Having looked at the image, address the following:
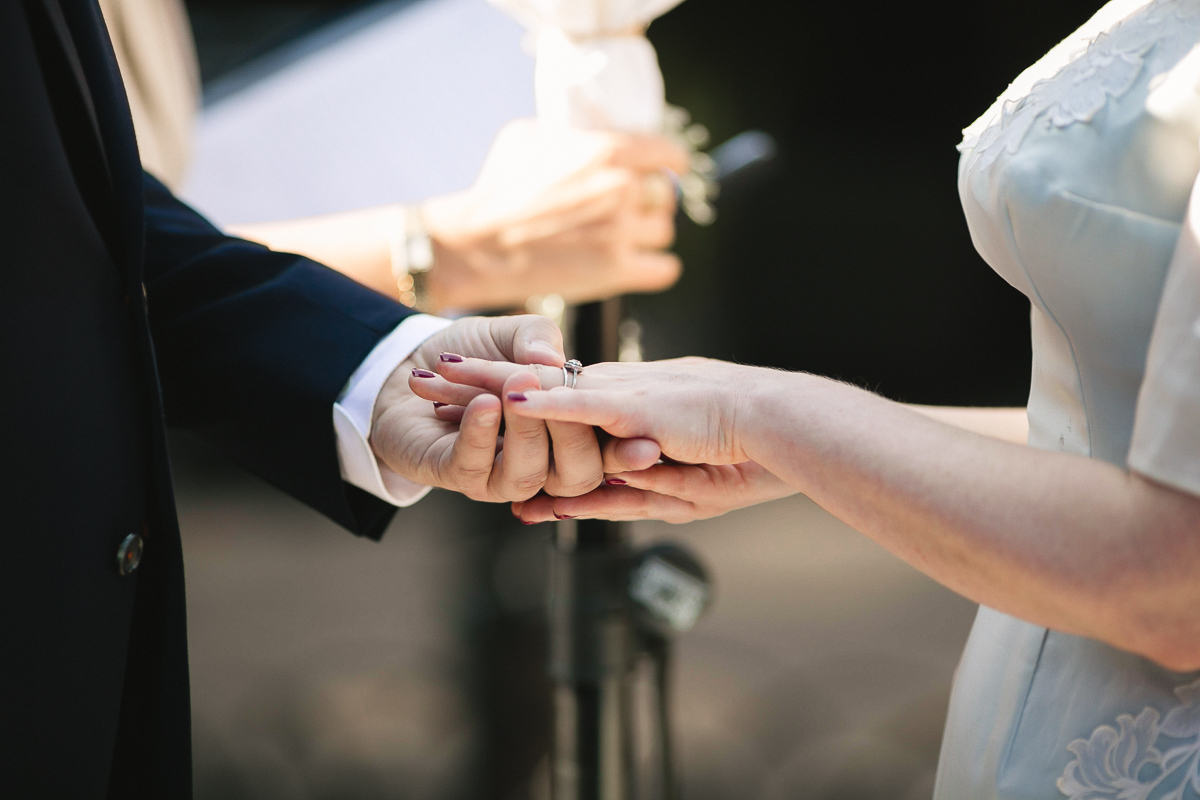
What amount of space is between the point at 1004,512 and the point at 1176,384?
0.37ft

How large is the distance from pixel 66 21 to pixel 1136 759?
939 mm

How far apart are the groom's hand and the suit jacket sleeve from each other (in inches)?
2.3

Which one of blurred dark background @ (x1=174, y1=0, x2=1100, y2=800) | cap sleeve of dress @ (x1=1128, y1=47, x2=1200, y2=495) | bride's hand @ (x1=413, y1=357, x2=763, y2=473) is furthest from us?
blurred dark background @ (x1=174, y1=0, x2=1100, y2=800)

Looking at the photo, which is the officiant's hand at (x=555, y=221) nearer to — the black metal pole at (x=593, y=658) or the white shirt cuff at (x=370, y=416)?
the black metal pole at (x=593, y=658)

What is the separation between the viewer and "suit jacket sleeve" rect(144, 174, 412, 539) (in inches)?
32.5

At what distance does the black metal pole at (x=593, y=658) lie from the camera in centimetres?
107

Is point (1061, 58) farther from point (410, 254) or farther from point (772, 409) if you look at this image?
point (410, 254)

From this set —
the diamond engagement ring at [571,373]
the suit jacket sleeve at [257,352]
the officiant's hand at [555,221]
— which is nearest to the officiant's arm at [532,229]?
the officiant's hand at [555,221]

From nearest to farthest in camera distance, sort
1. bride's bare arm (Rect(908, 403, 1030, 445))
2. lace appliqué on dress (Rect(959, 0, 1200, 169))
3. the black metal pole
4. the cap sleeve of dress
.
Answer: the cap sleeve of dress < lace appliqué on dress (Rect(959, 0, 1200, 169)) < bride's bare arm (Rect(908, 403, 1030, 445)) < the black metal pole

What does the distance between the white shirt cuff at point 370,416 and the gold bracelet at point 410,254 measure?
36cm

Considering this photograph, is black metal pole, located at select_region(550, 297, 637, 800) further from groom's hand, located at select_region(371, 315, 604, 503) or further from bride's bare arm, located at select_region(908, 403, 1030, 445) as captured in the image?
bride's bare arm, located at select_region(908, 403, 1030, 445)

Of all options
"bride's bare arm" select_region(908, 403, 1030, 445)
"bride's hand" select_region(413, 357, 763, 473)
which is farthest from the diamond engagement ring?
"bride's bare arm" select_region(908, 403, 1030, 445)

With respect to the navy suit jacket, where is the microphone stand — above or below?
below

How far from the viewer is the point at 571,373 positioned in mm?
736
